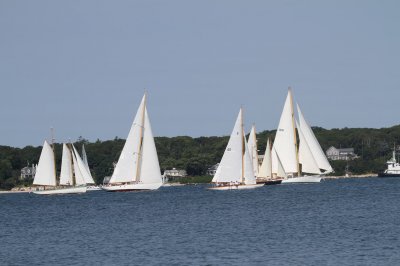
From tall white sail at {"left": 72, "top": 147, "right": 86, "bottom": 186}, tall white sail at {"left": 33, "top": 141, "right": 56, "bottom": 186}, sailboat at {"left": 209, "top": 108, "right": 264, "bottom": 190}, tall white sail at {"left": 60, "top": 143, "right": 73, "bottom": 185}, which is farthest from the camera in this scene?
tall white sail at {"left": 72, "top": 147, "right": 86, "bottom": 186}

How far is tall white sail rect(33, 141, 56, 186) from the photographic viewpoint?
112125mm

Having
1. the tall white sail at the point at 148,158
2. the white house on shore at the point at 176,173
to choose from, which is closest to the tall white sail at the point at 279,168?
the tall white sail at the point at 148,158

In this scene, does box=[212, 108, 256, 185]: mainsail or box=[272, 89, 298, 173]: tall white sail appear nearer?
box=[212, 108, 256, 185]: mainsail

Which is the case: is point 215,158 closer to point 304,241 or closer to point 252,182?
point 252,182

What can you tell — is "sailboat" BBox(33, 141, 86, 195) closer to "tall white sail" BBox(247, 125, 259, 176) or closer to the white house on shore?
"tall white sail" BBox(247, 125, 259, 176)

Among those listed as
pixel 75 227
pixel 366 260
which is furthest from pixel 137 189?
pixel 366 260

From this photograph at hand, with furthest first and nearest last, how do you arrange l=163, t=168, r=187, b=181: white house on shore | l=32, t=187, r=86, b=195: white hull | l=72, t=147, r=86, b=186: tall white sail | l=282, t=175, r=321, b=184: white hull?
l=163, t=168, r=187, b=181: white house on shore, l=72, t=147, r=86, b=186: tall white sail, l=32, t=187, r=86, b=195: white hull, l=282, t=175, r=321, b=184: white hull

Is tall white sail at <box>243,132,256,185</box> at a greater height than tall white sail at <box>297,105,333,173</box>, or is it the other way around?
tall white sail at <box>297,105,333,173</box>

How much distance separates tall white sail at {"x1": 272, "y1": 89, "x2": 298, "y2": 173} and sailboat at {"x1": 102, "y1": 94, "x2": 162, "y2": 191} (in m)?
18.0

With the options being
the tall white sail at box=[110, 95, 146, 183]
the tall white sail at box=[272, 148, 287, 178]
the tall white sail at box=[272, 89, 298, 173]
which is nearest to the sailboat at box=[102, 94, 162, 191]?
the tall white sail at box=[110, 95, 146, 183]

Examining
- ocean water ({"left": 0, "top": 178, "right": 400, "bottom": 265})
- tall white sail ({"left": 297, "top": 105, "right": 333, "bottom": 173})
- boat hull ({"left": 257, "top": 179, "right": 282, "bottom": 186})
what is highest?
tall white sail ({"left": 297, "top": 105, "right": 333, "bottom": 173})

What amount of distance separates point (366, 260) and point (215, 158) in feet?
511

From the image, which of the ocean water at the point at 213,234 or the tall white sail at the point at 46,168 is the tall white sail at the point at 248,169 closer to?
the ocean water at the point at 213,234

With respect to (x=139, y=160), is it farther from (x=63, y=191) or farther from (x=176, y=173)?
(x=176, y=173)
